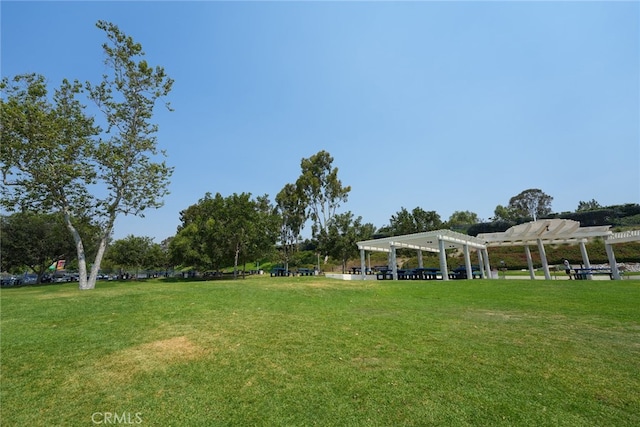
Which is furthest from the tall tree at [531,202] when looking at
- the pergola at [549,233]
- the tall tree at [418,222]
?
the pergola at [549,233]

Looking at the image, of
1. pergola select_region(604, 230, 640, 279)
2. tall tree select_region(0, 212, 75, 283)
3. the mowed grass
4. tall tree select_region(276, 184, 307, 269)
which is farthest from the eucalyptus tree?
pergola select_region(604, 230, 640, 279)

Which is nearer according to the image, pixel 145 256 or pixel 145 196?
pixel 145 196

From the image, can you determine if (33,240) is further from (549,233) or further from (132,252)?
(549,233)

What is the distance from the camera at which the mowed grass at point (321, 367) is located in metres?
3.47

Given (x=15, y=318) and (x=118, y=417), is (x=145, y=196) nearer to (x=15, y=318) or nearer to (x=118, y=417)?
(x=15, y=318)

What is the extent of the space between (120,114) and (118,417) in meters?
21.8

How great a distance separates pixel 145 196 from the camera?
2070 cm

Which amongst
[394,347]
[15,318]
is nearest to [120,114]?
[15,318]
